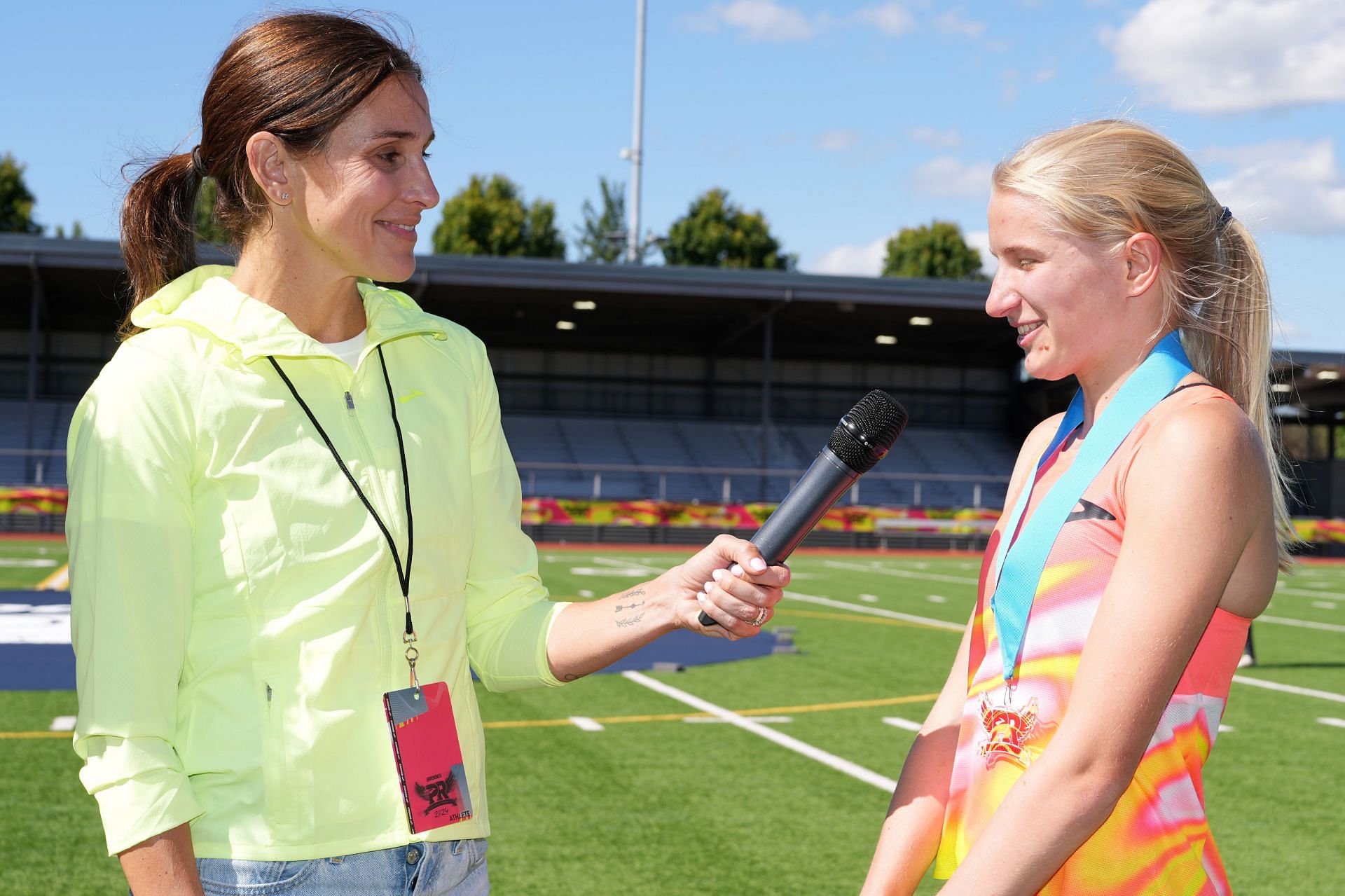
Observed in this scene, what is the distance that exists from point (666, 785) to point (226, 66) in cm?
489

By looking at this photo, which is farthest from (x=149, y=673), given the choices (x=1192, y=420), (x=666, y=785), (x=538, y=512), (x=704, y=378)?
(x=704, y=378)

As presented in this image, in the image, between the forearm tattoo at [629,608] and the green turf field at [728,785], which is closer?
the forearm tattoo at [629,608]

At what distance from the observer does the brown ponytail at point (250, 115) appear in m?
1.88

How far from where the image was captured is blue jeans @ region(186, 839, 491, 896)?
174 centimetres

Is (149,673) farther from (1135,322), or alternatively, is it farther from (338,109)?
(1135,322)

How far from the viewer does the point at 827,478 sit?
72.4 inches

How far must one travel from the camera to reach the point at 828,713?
8156 mm

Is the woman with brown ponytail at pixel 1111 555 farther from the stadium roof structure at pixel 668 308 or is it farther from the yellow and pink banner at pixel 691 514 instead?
the yellow and pink banner at pixel 691 514

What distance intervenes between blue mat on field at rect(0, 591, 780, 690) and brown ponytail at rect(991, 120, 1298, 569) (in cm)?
689

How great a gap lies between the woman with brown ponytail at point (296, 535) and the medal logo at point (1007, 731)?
13.3 inches

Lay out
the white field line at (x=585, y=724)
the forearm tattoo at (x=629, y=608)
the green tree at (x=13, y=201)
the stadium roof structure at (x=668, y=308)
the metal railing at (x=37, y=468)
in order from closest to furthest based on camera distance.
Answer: the forearm tattoo at (x=629, y=608), the white field line at (x=585, y=724), the metal railing at (x=37, y=468), the stadium roof structure at (x=668, y=308), the green tree at (x=13, y=201)

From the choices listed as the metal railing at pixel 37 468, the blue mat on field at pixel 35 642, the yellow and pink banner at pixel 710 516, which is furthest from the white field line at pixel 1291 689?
the metal railing at pixel 37 468

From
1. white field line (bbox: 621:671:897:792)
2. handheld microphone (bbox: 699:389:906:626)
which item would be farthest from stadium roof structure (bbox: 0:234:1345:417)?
handheld microphone (bbox: 699:389:906:626)

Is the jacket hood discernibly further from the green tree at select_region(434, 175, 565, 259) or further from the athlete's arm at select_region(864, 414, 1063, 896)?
the green tree at select_region(434, 175, 565, 259)
